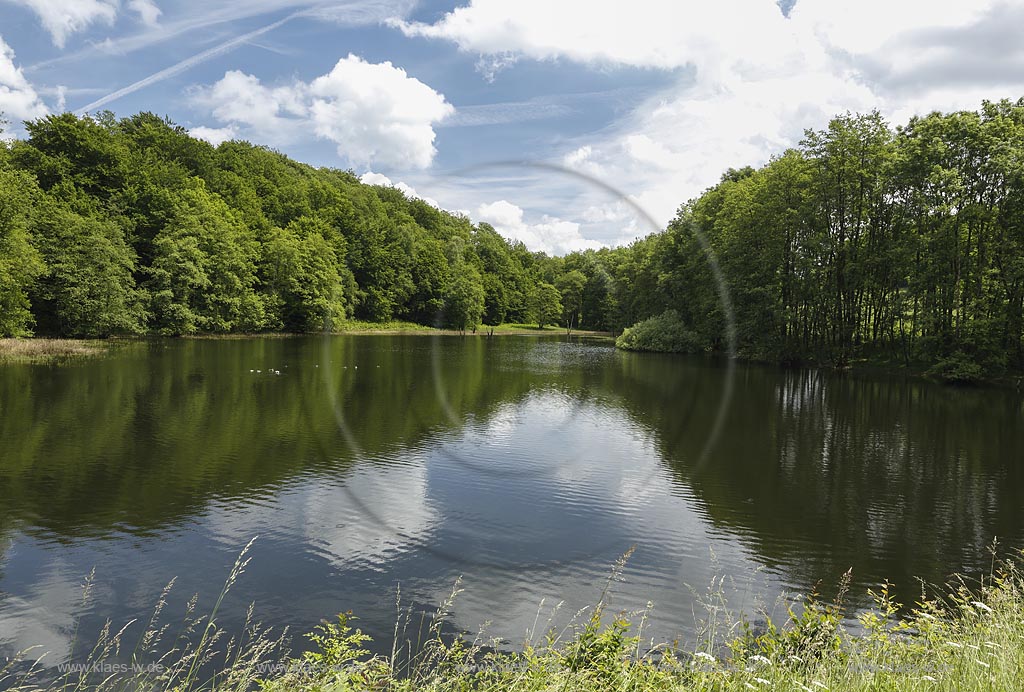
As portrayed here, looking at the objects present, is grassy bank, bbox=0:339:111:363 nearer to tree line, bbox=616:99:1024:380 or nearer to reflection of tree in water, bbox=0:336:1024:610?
reflection of tree in water, bbox=0:336:1024:610

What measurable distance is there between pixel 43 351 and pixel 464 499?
37886 millimetres

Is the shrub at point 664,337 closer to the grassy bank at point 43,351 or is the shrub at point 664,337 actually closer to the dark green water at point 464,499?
the dark green water at point 464,499

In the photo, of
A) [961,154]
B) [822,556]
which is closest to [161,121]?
[961,154]

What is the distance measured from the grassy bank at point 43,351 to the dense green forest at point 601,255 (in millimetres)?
2830

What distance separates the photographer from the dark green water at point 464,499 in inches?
355

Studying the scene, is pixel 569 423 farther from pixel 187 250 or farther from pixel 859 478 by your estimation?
pixel 187 250

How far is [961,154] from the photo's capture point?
121 ft

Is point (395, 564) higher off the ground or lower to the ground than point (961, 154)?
lower

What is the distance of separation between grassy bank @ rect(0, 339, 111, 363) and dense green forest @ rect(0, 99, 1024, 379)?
283cm

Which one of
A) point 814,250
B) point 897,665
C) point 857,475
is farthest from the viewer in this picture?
point 814,250

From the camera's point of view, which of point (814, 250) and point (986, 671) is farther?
point (814, 250)

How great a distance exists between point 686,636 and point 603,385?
25922 mm

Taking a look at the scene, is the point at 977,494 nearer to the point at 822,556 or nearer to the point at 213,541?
the point at 822,556

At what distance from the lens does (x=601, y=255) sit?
1705 cm
